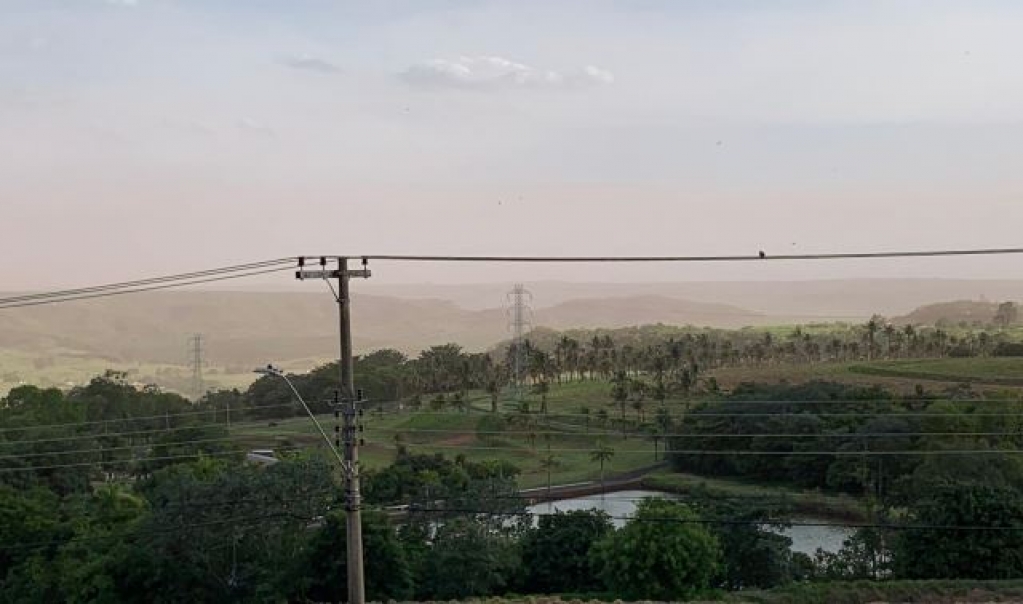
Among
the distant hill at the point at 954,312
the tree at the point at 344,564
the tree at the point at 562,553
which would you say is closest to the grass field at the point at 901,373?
the tree at the point at 562,553

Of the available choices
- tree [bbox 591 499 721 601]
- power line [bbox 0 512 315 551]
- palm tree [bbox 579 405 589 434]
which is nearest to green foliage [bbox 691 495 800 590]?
tree [bbox 591 499 721 601]

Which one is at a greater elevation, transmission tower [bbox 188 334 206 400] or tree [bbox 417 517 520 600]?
transmission tower [bbox 188 334 206 400]

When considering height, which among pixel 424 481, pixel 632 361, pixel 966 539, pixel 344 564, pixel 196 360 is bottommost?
pixel 344 564

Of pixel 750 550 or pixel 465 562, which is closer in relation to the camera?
pixel 465 562

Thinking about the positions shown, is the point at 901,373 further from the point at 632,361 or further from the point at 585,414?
the point at 585,414

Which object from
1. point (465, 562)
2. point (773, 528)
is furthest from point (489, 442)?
point (465, 562)

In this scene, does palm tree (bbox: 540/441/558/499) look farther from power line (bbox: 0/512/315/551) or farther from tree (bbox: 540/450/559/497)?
power line (bbox: 0/512/315/551)

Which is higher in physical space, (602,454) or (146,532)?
(146,532)

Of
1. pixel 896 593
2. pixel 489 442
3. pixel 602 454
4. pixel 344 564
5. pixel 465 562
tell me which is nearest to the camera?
pixel 896 593
